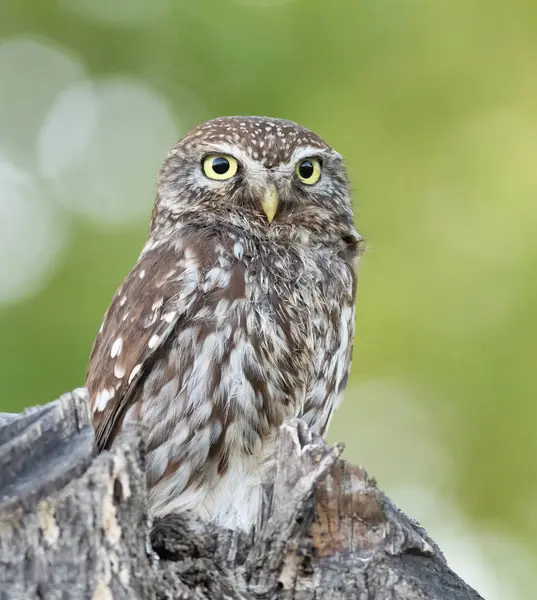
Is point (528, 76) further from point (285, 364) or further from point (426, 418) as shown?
point (285, 364)

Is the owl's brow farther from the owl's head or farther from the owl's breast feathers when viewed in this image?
the owl's breast feathers

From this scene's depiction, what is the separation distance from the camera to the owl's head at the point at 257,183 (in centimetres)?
384

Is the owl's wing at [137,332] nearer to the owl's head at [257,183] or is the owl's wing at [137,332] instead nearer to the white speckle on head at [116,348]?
the white speckle on head at [116,348]

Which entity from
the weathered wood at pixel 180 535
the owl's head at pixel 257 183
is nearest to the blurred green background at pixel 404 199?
the owl's head at pixel 257 183

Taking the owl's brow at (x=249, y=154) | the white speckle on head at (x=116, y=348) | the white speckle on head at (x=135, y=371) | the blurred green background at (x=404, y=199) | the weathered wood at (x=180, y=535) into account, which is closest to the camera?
the weathered wood at (x=180, y=535)

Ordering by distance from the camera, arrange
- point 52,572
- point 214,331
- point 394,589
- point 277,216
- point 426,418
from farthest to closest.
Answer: point 426,418 → point 277,216 → point 214,331 → point 394,589 → point 52,572

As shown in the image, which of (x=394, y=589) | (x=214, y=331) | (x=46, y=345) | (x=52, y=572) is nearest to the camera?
(x=52, y=572)

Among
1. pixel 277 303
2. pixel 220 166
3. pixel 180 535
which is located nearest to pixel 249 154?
pixel 220 166

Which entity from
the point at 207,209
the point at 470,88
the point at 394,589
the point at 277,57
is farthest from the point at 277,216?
the point at 470,88

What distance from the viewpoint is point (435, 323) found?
5.91 m

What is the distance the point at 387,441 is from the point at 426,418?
48 cm

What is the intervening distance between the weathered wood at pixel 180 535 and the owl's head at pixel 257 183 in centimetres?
178

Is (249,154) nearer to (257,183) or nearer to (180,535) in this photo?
(257,183)

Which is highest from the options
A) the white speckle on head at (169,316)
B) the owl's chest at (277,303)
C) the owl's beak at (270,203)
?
Result: the owl's beak at (270,203)
